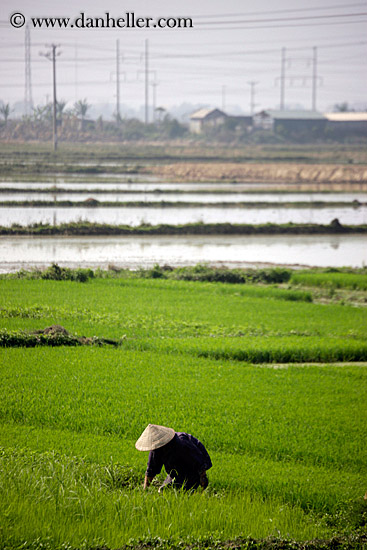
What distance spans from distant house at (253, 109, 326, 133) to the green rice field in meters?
60.6

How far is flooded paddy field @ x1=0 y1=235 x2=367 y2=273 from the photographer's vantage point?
67.5ft

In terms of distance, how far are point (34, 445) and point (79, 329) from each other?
5.24 m

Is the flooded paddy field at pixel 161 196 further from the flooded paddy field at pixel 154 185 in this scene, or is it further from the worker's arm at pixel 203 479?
the worker's arm at pixel 203 479

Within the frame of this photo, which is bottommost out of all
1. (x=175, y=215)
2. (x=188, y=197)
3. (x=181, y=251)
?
(x=181, y=251)

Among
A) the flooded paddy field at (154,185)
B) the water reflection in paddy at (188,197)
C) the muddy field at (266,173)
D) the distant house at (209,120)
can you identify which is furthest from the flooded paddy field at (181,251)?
the distant house at (209,120)

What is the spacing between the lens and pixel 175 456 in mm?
5324

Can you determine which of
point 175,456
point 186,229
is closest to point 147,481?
point 175,456

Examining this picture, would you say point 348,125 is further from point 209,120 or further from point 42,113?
point 42,113

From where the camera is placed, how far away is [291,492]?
6066mm

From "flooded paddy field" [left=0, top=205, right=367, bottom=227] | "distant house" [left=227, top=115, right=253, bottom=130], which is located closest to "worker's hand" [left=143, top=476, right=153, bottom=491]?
"flooded paddy field" [left=0, top=205, right=367, bottom=227]

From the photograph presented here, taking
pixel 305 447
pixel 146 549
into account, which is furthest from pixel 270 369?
pixel 146 549

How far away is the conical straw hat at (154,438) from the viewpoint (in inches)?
202

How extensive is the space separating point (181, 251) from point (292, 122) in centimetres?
5353

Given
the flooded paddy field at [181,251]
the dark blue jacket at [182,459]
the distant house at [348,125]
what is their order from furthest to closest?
the distant house at [348,125]
the flooded paddy field at [181,251]
the dark blue jacket at [182,459]
